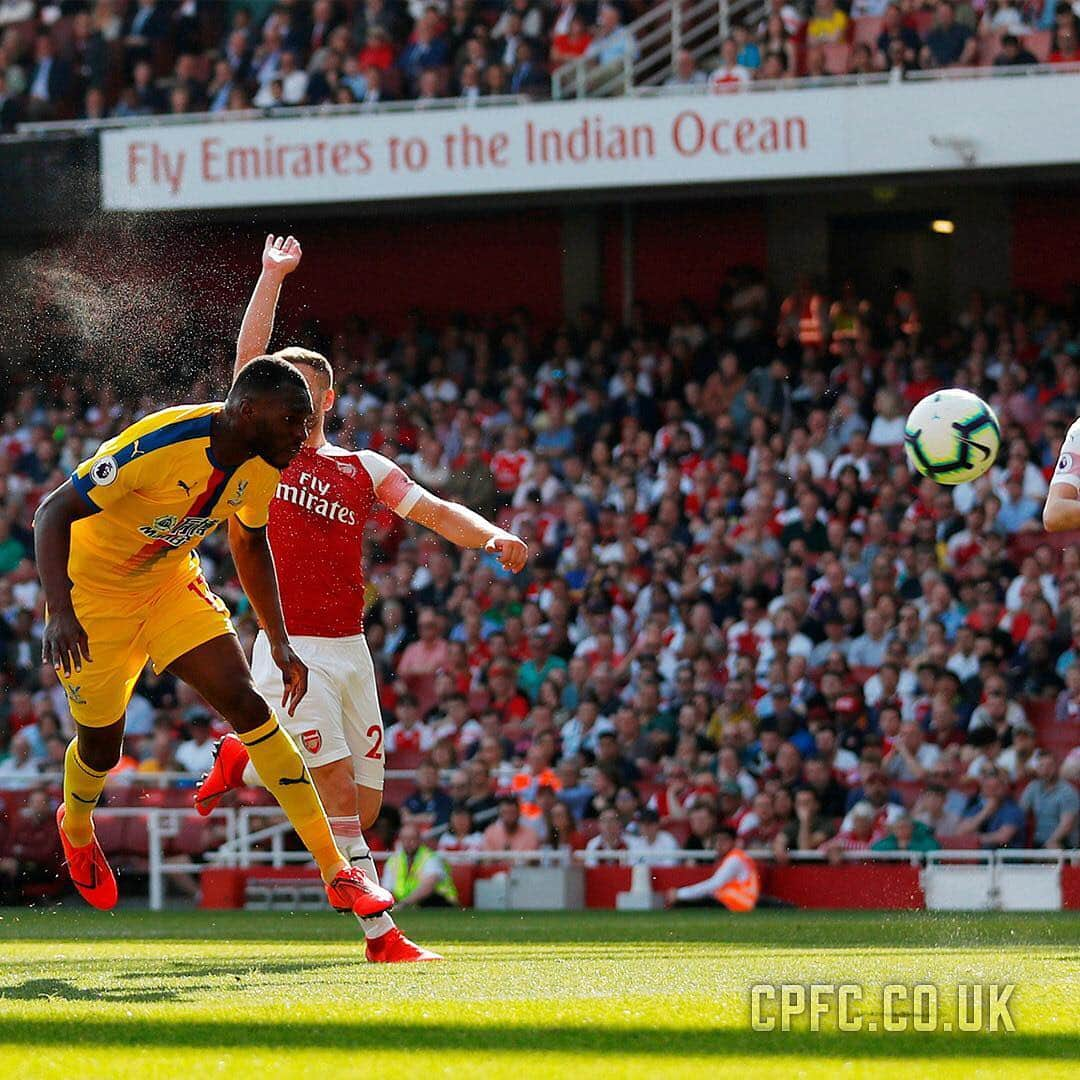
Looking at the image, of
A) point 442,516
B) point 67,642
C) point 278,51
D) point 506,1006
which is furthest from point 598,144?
point 506,1006

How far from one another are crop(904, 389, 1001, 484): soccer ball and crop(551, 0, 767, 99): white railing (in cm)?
1082

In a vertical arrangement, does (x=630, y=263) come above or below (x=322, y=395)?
above

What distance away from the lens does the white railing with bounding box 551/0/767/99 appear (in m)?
21.8

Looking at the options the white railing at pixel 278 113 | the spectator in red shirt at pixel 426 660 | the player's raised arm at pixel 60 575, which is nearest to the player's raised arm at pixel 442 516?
the player's raised arm at pixel 60 575

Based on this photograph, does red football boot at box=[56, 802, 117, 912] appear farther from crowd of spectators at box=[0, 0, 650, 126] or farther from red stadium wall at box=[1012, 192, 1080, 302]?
red stadium wall at box=[1012, 192, 1080, 302]

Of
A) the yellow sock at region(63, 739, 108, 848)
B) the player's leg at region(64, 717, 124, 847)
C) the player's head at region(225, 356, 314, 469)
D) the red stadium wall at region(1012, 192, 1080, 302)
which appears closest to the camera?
the player's head at region(225, 356, 314, 469)

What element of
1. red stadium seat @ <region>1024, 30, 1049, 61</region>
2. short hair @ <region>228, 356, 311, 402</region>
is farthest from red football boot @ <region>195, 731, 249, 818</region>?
red stadium seat @ <region>1024, 30, 1049, 61</region>

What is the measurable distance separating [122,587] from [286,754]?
2.81ft

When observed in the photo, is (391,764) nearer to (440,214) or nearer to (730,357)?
(730,357)

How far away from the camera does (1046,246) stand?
24562 millimetres

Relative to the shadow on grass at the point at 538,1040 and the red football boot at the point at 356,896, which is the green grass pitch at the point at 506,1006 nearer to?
the shadow on grass at the point at 538,1040

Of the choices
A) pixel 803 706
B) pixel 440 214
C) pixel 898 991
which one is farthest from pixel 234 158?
pixel 898 991

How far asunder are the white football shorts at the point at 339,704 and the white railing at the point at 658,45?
42.7ft

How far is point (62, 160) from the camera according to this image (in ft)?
76.7
